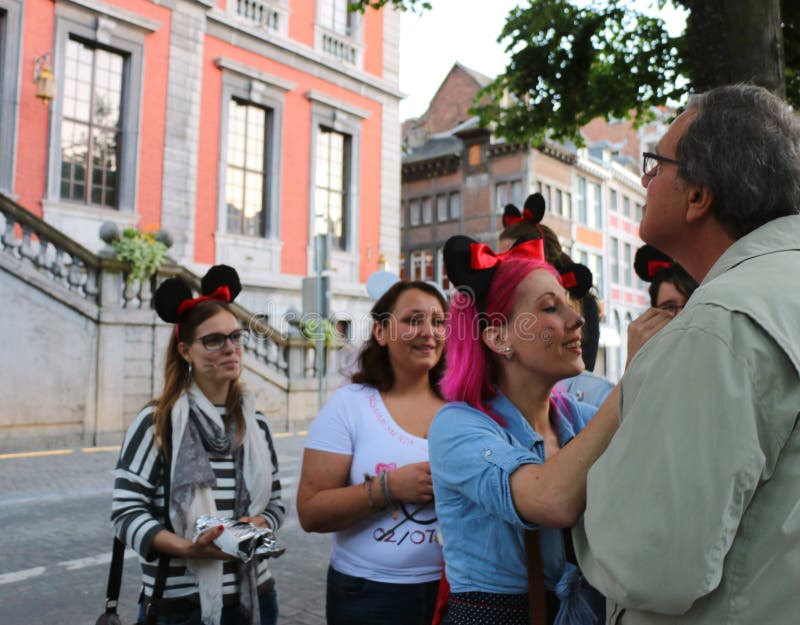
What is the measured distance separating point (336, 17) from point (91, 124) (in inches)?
336

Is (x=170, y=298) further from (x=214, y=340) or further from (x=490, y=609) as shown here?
(x=490, y=609)

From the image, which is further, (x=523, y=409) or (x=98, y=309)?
(x=98, y=309)

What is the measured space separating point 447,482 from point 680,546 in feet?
2.65

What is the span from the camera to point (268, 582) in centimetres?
294

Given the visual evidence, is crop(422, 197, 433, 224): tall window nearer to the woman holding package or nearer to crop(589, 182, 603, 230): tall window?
crop(589, 182, 603, 230): tall window

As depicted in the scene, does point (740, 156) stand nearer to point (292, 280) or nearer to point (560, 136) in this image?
point (560, 136)

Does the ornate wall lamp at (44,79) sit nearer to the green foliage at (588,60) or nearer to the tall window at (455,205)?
the green foliage at (588,60)

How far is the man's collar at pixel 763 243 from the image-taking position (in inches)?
51.9

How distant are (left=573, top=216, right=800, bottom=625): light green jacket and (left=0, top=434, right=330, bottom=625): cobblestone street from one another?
401 cm

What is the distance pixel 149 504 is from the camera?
110 inches

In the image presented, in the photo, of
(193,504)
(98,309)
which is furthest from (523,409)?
(98,309)

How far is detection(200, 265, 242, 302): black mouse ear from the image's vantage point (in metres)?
3.38

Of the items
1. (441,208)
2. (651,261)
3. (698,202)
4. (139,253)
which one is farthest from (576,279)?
(441,208)

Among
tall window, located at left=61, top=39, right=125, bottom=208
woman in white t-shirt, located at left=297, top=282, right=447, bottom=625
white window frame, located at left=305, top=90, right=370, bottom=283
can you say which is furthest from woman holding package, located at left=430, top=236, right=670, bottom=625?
white window frame, located at left=305, top=90, right=370, bottom=283
